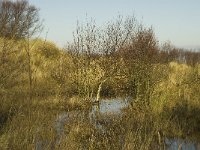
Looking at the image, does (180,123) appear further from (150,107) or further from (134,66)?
(134,66)

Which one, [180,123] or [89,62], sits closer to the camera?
[180,123]

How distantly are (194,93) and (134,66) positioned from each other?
2.08m

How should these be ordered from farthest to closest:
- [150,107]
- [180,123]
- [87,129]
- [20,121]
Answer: [150,107] < [180,123] < [87,129] < [20,121]

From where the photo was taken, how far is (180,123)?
10.9 metres

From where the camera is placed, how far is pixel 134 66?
1310 cm

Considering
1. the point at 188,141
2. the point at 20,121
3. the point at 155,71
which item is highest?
the point at 155,71

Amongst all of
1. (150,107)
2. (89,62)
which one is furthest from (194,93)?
(89,62)

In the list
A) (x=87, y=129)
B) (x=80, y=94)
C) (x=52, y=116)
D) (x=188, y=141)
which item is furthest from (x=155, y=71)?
(x=52, y=116)

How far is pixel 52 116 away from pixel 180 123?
5.23m

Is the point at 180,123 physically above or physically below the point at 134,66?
below

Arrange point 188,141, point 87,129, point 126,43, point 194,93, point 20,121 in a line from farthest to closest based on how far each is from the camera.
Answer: point 126,43
point 194,93
point 188,141
point 87,129
point 20,121

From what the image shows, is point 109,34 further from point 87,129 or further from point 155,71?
point 87,129

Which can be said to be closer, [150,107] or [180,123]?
[180,123]

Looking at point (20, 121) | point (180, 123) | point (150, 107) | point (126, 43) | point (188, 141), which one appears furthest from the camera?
point (126, 43)
